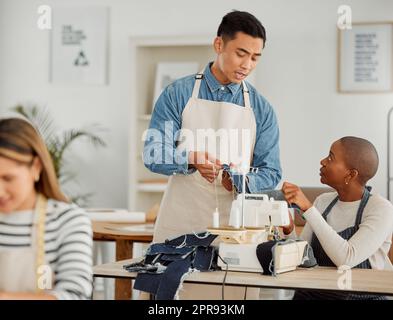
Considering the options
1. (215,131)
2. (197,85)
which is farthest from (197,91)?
(215,131)

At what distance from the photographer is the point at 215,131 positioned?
2.51 meters

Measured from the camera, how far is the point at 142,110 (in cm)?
514

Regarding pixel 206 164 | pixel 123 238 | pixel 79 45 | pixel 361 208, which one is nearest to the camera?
pixel 206 164

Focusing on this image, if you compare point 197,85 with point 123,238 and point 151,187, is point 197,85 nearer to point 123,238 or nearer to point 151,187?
point 123,238

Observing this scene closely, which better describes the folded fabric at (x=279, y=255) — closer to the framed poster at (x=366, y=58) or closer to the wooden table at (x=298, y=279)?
the wooden table at (x=298, y=279)

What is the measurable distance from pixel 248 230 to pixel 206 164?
250 millimetres

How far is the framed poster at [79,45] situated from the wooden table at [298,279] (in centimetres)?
337

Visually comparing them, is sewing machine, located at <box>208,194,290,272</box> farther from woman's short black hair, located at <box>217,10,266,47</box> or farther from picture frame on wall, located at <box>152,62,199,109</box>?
picture frame on wall, located at <box>152,62,199,109</box>

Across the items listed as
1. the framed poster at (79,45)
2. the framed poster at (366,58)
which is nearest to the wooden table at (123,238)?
the framed poster at (366,58)

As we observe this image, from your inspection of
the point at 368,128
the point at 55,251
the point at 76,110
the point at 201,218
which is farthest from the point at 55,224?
the point at 76,110

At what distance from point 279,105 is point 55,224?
3596 mm

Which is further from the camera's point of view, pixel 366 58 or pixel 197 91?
pixel 366 58

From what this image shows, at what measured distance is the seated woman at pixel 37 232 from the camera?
1.49m

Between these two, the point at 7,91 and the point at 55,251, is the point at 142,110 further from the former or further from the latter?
the point at 55,251
